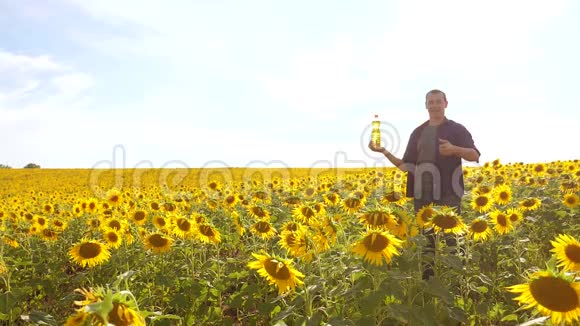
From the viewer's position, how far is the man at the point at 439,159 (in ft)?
18.7

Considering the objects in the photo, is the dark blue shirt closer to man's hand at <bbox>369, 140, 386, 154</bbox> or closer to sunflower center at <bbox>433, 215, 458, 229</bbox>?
man's hand at <bbox>369, 140, 386, 154</bbox>

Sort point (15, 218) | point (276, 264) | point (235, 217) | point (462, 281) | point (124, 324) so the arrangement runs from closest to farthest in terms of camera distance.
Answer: point (124, 324)
point (276, 264)
point (462, 281)
point (235, 217)
point (15, 218)

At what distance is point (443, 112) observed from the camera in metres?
5.84

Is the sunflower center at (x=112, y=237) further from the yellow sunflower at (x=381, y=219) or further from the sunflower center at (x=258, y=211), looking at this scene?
the yellow sunflower at (x=381, y=219)

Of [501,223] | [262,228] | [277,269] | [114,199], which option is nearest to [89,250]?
[262,228]

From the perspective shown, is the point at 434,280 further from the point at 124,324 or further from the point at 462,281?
the point at 124,324

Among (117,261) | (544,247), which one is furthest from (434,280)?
(544,247)

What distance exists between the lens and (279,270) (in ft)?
11.2

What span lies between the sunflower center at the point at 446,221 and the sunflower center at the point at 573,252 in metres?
1.01

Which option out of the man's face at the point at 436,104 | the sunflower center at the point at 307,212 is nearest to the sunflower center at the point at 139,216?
the sunflower center at the point at 307,212

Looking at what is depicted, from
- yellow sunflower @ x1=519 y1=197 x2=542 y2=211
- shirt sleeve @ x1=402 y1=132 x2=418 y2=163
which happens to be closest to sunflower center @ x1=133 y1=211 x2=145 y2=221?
shirt sleeve @ x1=402 y1=132 x2=418 y2=163

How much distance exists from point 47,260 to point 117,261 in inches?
81.0

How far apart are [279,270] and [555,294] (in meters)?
1.81

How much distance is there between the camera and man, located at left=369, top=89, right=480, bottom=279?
5711 millimetres
